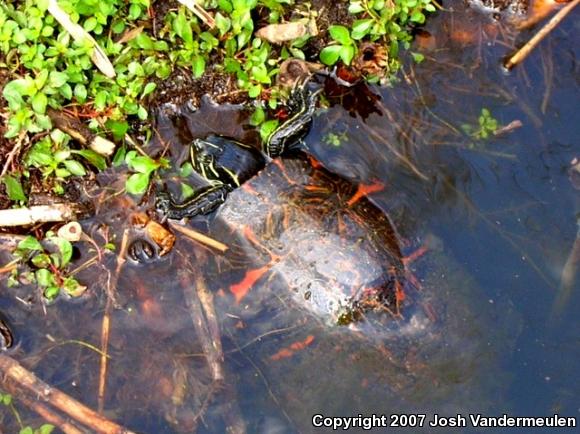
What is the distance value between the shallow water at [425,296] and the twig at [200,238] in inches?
2.7

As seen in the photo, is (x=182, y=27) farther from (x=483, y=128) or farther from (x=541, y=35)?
(x=541, y=35)

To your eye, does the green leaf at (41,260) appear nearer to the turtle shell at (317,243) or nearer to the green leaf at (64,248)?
the green leaf at (64,248)

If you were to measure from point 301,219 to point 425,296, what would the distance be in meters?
0.90

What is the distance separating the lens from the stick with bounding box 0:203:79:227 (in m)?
4.20

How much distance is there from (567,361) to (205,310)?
238cm

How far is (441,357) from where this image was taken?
4.01 meters

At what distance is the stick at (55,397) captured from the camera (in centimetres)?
418

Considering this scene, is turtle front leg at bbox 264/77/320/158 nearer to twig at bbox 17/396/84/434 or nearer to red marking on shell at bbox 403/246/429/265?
red marking on shell at bbox 403/246/429/265

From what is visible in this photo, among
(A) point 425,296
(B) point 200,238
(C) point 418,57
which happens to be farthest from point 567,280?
(B) point 200,238

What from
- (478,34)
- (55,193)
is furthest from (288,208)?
(478,34)

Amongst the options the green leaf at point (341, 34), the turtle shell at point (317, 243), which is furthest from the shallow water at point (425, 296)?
the green leaf at point (341, 34)

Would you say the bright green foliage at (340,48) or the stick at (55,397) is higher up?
the bright green foliage at (340,48)

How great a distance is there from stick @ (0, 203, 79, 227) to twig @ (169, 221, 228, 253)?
28.6 inches
